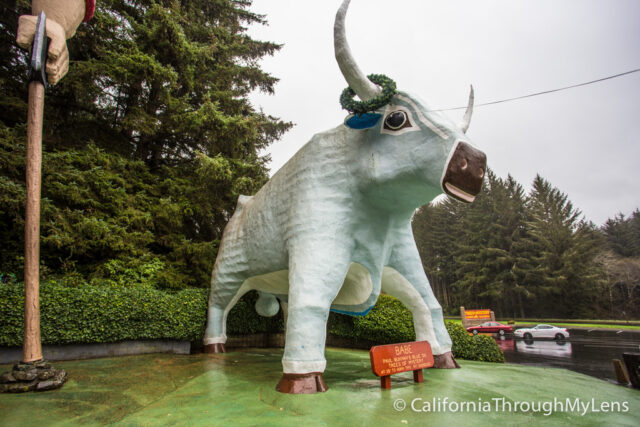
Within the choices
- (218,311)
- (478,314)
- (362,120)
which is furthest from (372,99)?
(478,314)

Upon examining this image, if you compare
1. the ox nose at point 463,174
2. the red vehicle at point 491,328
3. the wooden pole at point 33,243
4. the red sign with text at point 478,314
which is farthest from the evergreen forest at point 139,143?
the red sign with text at point 478,314

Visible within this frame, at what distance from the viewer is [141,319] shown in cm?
660

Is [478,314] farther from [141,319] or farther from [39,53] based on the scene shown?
[39,53]

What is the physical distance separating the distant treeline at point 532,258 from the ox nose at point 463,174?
84.5 ft

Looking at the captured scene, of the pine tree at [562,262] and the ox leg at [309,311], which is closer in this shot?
the ox leg at [309,311]

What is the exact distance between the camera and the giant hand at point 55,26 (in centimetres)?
437

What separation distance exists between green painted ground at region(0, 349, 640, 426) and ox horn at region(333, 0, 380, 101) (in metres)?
3.53

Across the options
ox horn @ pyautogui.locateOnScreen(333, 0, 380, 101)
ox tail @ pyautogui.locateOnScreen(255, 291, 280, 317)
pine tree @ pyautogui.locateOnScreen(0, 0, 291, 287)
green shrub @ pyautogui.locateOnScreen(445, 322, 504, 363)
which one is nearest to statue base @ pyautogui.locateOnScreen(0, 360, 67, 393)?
pine tree @ pyautogui.locateOnScreen(0, 0, 291, 287)

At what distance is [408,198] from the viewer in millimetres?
4520

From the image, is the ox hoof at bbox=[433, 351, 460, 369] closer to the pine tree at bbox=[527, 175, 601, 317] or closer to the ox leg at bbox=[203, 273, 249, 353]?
the ox leg at bbox=[203, 273, 249, 353]

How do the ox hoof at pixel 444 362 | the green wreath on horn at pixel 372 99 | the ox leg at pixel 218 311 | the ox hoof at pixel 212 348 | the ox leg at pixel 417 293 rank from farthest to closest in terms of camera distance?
the ox hoof at pixel 212 348 < the ox leg at pixel 218 311 < the ox leg at pixel 417 293 < the ox hoof at pixel 444 362 < the green wreath on horn at pixel 372 99

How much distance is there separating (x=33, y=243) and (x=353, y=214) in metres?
4.03

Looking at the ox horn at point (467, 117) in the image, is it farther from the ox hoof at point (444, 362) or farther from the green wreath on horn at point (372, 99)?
the ox hoof at point (444, 362)

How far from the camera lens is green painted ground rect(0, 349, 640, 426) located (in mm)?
3037
